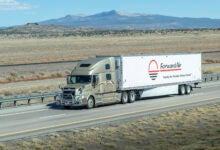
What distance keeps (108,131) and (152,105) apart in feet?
33.3

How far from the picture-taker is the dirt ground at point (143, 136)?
20531 mm

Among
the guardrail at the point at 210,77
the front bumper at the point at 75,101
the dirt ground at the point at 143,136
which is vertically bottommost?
the guardrail at the point at 210,77

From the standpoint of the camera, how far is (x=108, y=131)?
24.0 m

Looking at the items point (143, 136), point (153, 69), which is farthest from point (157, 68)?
point (143, 136)

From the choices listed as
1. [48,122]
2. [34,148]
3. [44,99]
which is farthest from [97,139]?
[44,99]

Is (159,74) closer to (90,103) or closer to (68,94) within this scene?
(90,103)

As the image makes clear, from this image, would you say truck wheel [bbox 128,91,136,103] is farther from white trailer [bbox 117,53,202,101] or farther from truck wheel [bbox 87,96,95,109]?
truck wheel [bbox 87,96,95,109]

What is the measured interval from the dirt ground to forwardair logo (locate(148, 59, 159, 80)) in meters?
8.95

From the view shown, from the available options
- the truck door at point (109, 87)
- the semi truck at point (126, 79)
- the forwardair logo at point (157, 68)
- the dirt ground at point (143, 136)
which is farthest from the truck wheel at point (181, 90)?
the dirt ground at point (143, 136)

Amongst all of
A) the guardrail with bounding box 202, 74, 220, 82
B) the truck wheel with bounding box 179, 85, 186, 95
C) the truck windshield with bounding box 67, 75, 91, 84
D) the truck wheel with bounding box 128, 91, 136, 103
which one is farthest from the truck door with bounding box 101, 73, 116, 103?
the guardrail with bounding box 202, 74, 220, 82

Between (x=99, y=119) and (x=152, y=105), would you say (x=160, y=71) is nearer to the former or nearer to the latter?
(x=152, y=105)

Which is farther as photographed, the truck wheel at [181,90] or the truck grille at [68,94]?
the truck wheel at [181,90]

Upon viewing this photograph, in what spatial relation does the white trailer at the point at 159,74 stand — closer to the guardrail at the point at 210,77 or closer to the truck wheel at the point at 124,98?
the truck wheel at the point at 124,98

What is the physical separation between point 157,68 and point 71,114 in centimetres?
1053
